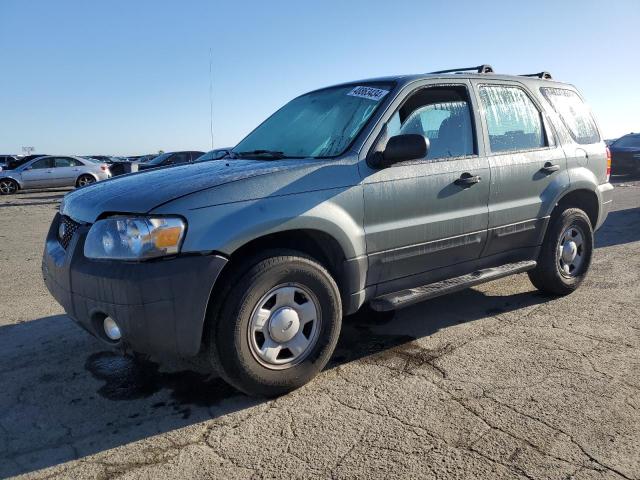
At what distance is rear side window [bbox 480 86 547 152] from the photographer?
13.6ft

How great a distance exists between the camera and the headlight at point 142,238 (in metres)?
2.63

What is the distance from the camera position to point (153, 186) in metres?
2.96

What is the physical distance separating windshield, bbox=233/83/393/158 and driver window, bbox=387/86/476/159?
0.78 feet

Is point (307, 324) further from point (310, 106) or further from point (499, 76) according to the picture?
point (499, 76)

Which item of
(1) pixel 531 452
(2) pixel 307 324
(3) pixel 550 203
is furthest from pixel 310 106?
(1) pixel 531 452

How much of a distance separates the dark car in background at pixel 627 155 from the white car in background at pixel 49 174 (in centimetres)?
1843

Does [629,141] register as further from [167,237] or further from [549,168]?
[167,237]

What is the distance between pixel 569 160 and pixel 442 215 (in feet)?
5.59

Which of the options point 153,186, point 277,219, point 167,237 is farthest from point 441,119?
point 167,237

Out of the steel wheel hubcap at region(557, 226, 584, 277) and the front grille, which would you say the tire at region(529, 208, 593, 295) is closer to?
the steel wheel hubcap at region(557, 226, 584, 277)

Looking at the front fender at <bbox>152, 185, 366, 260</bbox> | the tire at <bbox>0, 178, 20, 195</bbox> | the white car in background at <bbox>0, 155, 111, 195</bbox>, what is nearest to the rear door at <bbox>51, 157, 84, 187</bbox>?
the white car in background at <bbox>0, 155, 111, 195</bbox>

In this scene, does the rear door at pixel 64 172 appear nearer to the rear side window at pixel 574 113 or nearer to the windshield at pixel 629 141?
the rear side window at pixel 574 113

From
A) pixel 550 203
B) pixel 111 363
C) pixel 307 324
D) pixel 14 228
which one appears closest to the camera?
pixel 307 324

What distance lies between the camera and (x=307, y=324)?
3.15m
